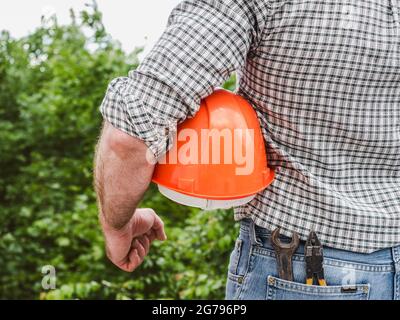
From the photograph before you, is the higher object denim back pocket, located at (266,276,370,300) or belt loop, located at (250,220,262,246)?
belt loop, located at (250,220,262,246)

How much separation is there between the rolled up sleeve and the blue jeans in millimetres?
499

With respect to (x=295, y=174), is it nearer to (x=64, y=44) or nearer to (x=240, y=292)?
(x=240, y=292)

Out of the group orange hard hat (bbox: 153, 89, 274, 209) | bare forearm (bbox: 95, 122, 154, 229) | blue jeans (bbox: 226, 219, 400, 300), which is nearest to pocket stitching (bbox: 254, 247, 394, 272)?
blue jeans (bbox: 226, 219, 400, 300)

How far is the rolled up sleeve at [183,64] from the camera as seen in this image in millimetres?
1632

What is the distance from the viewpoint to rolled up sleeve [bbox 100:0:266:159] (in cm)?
163

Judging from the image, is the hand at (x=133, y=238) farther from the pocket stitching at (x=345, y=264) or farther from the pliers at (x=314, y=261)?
the pliers at (x=314, y=261)

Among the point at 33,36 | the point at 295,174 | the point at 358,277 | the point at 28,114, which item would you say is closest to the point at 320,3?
the point at 295,174

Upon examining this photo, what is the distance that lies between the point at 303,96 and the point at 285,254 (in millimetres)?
458

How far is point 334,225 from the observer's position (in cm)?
185

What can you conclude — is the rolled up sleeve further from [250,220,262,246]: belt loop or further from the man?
[250,220,262,246]: belt loop

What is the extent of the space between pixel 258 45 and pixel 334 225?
56 centimetres

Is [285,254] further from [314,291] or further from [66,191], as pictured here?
[66,191]

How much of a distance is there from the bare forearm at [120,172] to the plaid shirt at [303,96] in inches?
1.6

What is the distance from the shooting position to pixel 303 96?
1.79m
